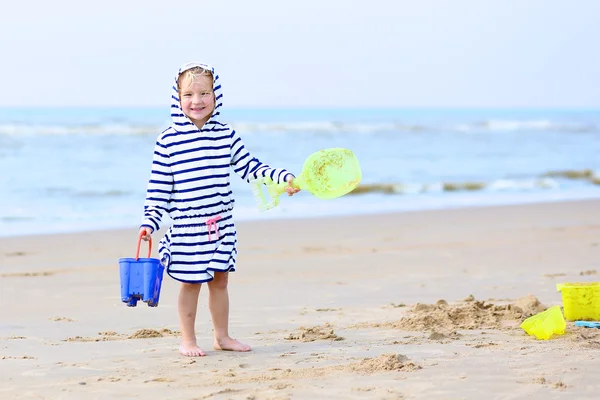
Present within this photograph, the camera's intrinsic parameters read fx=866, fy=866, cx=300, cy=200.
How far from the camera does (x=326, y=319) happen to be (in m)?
5.14

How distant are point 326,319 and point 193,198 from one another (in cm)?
141

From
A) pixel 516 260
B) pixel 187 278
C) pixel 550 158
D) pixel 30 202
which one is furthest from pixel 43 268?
pixel 550 158

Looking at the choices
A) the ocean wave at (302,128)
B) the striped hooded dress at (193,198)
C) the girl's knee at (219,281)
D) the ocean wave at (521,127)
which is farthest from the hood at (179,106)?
the ocean wave at (521,127)

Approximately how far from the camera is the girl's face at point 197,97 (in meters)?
4.17

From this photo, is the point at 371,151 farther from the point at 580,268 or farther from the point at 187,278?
the point at 187,278

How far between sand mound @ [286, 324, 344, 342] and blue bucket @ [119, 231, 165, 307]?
2.93ft

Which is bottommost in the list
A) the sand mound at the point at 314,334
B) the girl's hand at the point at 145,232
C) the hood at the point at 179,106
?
the sand mound at the point at 314,334

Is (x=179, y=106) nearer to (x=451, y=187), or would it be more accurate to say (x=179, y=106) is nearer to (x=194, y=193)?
(x=194, y=193)

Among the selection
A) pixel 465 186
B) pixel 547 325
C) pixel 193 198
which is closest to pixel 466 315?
pixel 547 325

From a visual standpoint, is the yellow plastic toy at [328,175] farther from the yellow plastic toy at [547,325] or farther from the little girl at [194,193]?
the yellow plastic toy at [547,325]

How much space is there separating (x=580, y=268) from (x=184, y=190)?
395 centimetres

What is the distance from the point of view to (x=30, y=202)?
37.3 ft

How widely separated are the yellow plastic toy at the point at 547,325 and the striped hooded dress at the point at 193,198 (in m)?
1.51

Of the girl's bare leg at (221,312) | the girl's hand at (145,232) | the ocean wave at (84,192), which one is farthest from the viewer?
the ocean wave at (84,192)
